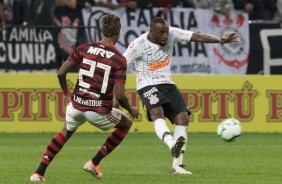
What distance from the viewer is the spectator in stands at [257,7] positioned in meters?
21.9

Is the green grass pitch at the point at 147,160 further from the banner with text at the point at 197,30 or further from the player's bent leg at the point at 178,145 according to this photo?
the banner with text at the point at 197,30

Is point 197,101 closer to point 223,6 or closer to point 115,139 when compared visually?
point 223,6

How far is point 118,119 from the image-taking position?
10711mm

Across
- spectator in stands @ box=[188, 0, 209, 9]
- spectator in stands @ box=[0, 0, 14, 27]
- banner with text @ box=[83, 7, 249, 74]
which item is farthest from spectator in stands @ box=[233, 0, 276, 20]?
spectator in stands @ box=[0, 0, 14, 27]

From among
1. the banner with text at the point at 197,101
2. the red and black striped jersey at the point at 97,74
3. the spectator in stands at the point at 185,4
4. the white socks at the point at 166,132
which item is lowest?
the banner with text at the point at 197,101

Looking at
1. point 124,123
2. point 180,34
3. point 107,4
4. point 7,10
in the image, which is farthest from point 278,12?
point 124,123

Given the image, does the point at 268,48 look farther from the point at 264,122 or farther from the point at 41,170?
the point at 41,170

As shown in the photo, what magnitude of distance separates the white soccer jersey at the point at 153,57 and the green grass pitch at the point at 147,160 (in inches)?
47.0

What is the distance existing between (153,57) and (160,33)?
38cm

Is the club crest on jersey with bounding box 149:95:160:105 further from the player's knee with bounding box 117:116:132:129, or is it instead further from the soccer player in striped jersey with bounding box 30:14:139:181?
the soccer player in striped jersey with bounding box 30:14:139:181

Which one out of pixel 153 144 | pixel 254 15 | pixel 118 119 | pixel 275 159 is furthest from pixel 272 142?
pixel 118 119

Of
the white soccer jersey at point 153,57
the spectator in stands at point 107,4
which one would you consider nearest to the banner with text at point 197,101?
the spectator in stands at point 107,4

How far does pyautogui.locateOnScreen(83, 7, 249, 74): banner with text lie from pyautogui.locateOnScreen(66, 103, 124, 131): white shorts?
10149 mm

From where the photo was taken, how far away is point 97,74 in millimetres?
10453
